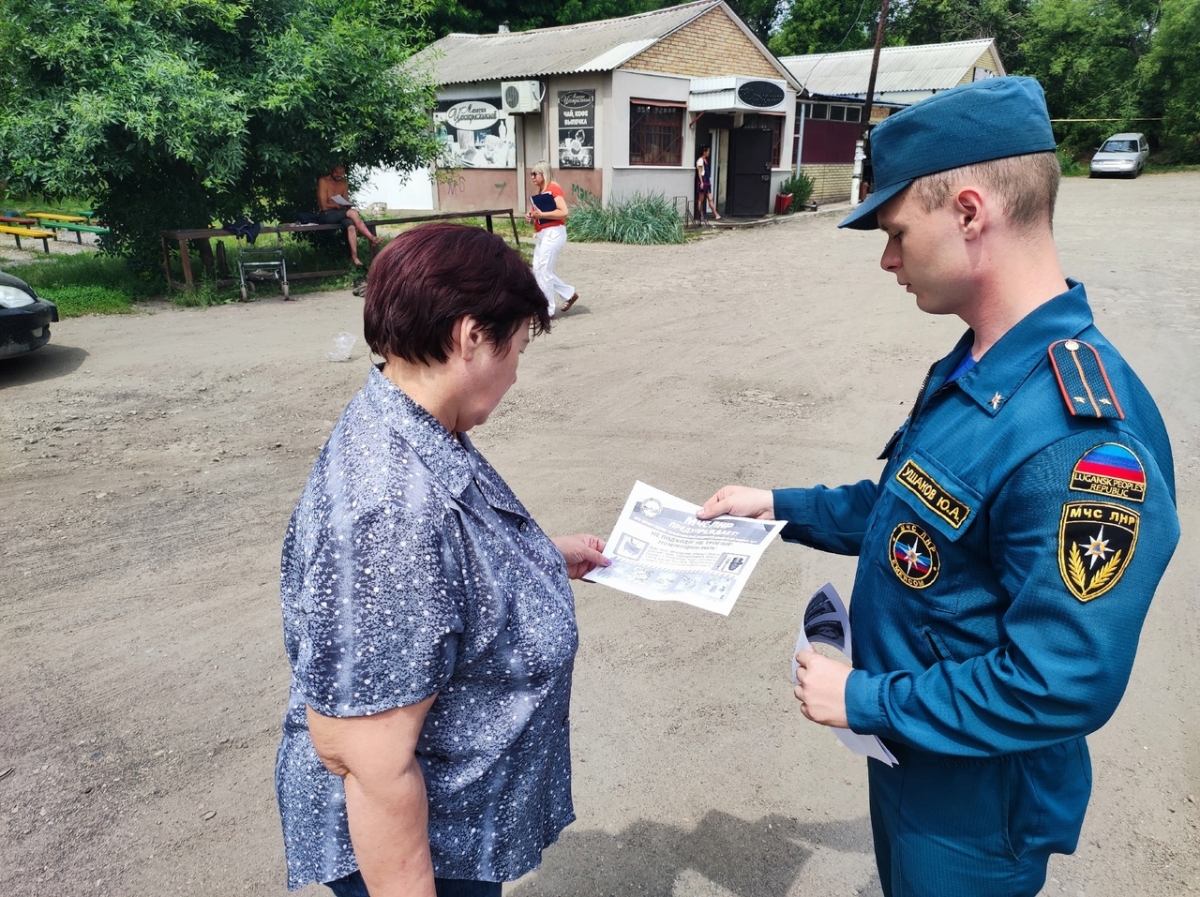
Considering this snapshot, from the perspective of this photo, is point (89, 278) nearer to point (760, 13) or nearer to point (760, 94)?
point (760, 94)

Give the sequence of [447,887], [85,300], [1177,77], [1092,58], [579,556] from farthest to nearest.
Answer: [1092,58] < [1177,77] < [85,300] < [579,556] < [447,887]

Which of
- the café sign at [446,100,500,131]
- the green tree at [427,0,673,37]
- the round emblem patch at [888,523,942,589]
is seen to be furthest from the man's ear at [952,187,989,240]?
the green tree at [427,0,673,37]

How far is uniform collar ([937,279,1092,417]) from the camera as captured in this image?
1335 mm

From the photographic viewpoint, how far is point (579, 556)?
2.02 meters

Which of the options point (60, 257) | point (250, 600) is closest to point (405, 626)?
point (250, 600)

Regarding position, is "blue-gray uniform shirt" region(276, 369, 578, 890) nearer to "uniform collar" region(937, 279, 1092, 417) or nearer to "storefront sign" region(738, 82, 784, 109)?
"uniform collar" region(937, 279, 1092, 417)

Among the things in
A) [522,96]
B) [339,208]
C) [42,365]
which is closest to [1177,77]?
[522,96]

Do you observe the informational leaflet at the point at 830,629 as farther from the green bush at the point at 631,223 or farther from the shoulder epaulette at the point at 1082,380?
the green bush at the point at 631,223

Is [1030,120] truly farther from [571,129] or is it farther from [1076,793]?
[571,129]

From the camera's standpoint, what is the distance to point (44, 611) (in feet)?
12.4

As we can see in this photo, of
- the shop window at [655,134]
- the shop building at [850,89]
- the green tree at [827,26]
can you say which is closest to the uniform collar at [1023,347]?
the shop window at [655,134]

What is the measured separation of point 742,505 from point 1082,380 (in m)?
0.99

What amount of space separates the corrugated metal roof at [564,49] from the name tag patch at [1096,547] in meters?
19.5

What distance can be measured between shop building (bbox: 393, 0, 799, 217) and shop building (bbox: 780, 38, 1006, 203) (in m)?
2.49
